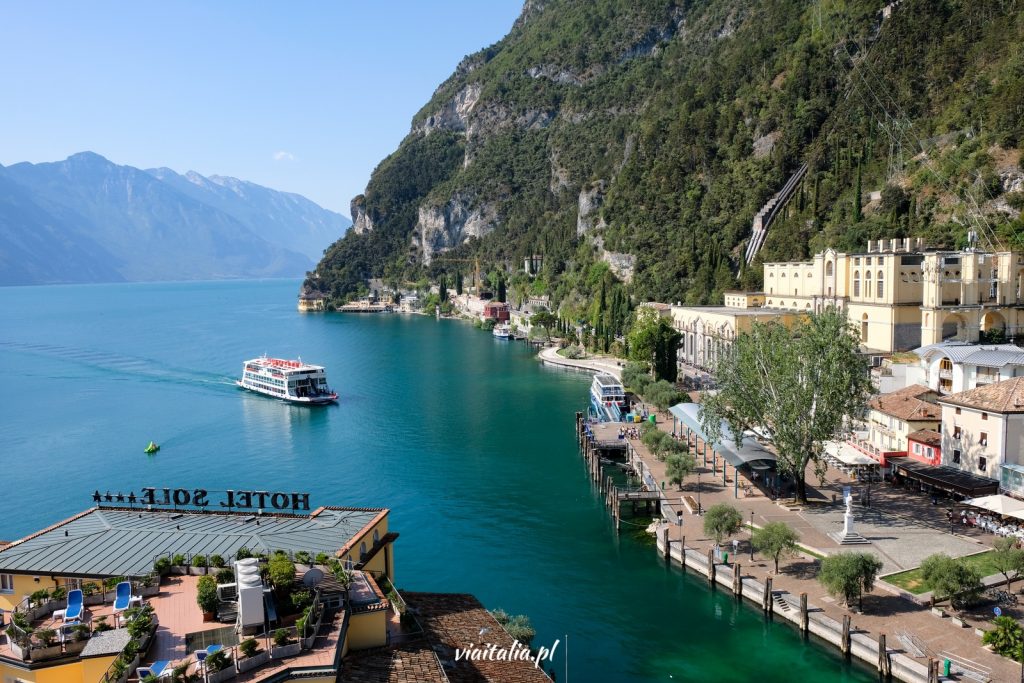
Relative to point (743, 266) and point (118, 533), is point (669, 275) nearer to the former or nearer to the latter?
point (743, 266)

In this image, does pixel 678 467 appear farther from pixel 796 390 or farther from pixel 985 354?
pixel 985 354

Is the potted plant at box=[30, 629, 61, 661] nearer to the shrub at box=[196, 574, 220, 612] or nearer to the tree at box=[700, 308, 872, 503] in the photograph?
the shrub at box=[196, 574, 220, 612]

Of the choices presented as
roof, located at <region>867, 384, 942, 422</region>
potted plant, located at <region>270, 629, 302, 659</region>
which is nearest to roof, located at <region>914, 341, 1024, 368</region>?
roof, located at <region>867, 384, 942, 422</region>

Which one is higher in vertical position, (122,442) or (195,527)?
(195,527)

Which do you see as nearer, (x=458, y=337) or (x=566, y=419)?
(x=566, y=419)

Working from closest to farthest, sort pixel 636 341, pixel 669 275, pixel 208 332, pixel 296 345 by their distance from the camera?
pixel 636 341, pixel 669 275, pixel 296 345, pixel 208 332

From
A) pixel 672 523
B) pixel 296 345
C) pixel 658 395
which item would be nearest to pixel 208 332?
pixel 296 345

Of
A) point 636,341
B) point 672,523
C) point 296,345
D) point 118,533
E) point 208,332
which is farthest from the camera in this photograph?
point 208,332

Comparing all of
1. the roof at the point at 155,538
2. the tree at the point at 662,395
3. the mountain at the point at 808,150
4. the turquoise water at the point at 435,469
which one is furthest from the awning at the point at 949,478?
the mountain at the point at 808,150
